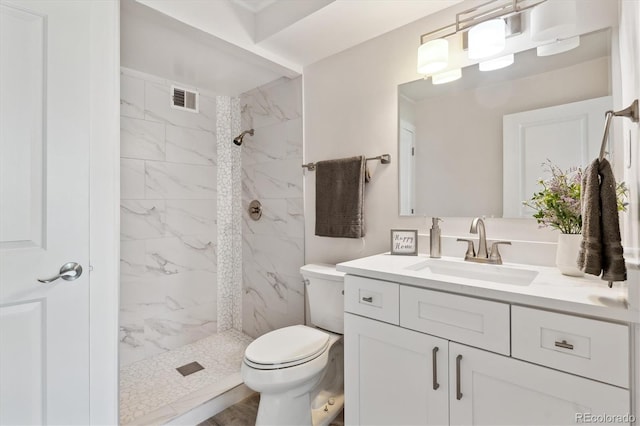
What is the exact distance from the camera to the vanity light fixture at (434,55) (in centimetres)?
147

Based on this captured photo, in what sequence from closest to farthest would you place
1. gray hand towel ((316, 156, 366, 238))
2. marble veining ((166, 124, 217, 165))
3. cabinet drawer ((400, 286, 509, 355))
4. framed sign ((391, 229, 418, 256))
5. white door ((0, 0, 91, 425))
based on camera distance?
cabinet drawer ((400, 286, 509, 355)) → white door ((0, 0, 91, 425)) → framed sign ((391, 229, 418, 256)) → gray hand towel ((316, 156, 366, 238)) → marble veining ((166, 124, 217, 165))

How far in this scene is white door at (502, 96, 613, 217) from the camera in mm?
1198

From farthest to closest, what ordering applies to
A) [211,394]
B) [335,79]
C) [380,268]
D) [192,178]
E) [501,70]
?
[192,178] → [335,79] → [211,394] → [501,70] → [380,268]

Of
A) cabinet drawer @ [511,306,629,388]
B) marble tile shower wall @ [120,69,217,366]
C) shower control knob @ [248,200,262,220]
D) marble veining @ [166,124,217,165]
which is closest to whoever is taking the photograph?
cabinet drawer @ [511,306,629,388]

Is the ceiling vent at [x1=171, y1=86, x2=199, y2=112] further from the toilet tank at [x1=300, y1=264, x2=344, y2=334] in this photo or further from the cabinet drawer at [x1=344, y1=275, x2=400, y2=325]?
the cabinet drawer at [x1=344, y1=275, x2=400, y2=325]

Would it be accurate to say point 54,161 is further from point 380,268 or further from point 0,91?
point 380,268

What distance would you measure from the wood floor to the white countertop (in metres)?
1.00

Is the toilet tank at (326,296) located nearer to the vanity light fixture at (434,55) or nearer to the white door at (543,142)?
the white door at (543,142)

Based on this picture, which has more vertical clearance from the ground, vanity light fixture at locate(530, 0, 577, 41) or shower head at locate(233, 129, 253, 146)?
vanity light fixture at locate(530, 0, 577, 41)

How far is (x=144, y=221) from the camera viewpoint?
2303 mm

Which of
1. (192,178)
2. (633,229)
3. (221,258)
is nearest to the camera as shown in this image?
(633,229)

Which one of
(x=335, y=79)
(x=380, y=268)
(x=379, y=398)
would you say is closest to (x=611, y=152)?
(x=380, y=268)

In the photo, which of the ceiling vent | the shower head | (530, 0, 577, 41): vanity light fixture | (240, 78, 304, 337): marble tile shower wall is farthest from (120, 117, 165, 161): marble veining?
(530, 0, 577, 41): vanity light fixture

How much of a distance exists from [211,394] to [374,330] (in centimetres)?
117
